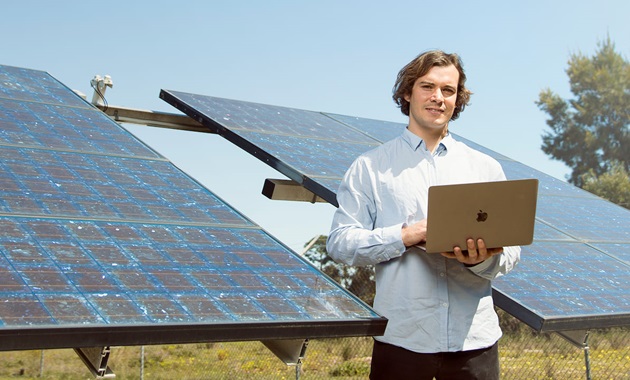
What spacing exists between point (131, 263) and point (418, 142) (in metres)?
1.48

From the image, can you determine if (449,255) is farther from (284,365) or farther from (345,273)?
(345,273)

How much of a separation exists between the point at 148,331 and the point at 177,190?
2.00 metres

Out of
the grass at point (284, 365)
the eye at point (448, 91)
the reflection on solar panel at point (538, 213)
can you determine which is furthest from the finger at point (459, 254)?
the grass at point (284, 365)

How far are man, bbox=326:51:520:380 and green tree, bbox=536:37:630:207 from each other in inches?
1399

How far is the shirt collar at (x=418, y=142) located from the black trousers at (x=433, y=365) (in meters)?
0.94

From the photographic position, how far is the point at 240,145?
23.5ft

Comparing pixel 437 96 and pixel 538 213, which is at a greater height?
pixel 437 96

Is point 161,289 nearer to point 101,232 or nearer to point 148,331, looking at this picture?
point 148,331

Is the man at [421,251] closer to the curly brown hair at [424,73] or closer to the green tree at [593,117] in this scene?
the curly brown hair at [424,73]

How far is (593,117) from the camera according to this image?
39.8 metres

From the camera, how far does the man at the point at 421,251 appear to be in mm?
3709

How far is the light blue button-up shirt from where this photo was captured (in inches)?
147

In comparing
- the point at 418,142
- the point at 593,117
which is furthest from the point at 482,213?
the point at 593,117

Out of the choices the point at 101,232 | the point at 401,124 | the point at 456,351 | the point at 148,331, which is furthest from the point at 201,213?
the point at 401,124
